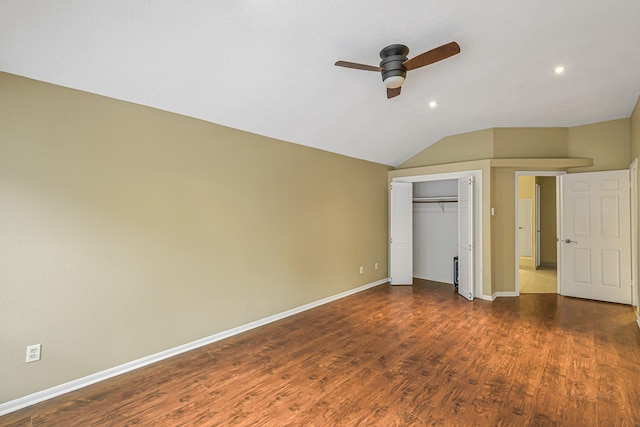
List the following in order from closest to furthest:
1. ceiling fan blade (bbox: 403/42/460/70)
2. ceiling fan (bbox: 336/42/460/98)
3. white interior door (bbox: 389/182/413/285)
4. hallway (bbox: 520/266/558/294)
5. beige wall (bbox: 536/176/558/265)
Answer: ceiling fan blade (bbox: 403/42/460/70), ceiling fan (bbox: 336/42/460/98), hallway (bbox: 520/266/558/294), white interior door (bbox: 389/182/413/285), beige wall (bbox: 536/176/558/265)

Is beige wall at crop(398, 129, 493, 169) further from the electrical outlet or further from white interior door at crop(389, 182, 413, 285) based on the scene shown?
the electrical outlet

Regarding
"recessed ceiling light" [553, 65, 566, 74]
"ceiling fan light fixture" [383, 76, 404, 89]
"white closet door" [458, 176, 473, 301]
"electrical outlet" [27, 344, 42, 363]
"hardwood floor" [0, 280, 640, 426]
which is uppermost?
"recessed ceiling light" [553, 65, 566, 74]

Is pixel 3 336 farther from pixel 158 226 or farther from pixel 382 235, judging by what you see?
pixel 382 235

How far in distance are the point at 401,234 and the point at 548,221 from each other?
472cm

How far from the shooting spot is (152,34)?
89.0 inches

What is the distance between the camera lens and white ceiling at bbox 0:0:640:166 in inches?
84.4

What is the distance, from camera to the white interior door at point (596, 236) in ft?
15.3

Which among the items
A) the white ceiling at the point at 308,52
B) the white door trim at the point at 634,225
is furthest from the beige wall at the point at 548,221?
the white ceiling at the point at 308,52

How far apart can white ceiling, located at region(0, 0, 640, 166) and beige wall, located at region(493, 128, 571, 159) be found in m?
0.95

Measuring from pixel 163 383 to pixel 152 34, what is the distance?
9.33 feet

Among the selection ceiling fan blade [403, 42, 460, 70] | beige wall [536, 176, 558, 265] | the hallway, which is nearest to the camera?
ceiling fan blade [403, 42, 460, 70]

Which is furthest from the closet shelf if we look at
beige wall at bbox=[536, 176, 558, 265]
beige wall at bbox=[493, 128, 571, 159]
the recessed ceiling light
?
beige wall at bbox=[536, 176, 558, 265]

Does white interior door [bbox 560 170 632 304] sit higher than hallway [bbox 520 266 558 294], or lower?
higher

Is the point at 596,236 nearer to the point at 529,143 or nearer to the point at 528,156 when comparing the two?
the point at 528,156
